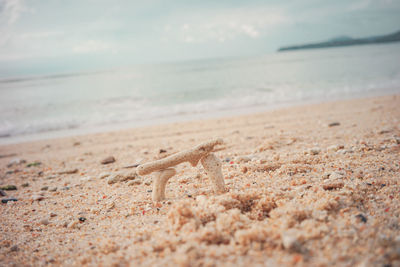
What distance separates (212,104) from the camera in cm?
1461

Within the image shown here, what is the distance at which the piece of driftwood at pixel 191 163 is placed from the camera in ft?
9.00

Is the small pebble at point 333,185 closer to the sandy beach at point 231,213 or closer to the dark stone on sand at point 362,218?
the sandy beach at point 231,213

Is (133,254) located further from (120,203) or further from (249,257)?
(120,203)

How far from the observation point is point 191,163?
2844 millimetres

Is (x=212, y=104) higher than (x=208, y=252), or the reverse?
(x=212, y=104)

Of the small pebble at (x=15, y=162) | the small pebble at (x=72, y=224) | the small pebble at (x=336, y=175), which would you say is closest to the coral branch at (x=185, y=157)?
the small pebble at (x=72, y=224)

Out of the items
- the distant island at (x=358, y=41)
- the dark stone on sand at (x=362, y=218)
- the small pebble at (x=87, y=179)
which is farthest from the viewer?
the distant island at (x=358, y=41)

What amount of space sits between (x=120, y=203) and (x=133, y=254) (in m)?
A: 1.34

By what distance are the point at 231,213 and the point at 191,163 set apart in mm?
784

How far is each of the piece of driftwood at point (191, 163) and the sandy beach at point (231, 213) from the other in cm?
18

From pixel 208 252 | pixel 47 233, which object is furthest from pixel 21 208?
pixel 208 252

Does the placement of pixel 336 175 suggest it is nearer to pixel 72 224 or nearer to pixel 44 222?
pixel 72 224

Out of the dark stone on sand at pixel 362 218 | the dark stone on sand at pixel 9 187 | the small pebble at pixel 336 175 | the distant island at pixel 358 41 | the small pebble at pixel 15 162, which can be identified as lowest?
the dark stone on sand at pixel 362 218

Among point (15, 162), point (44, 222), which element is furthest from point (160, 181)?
point (15, 162)
